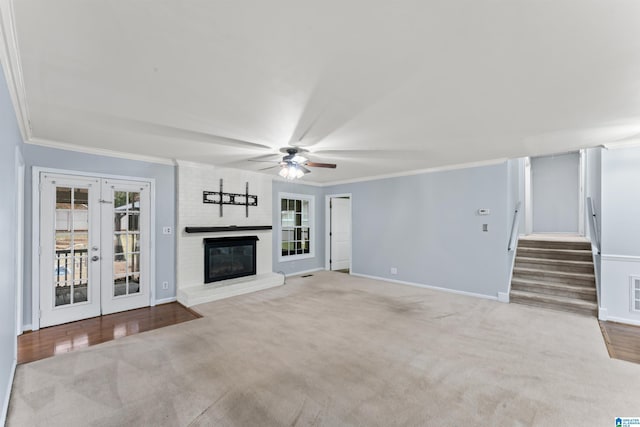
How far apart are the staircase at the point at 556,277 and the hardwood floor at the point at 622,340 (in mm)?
386

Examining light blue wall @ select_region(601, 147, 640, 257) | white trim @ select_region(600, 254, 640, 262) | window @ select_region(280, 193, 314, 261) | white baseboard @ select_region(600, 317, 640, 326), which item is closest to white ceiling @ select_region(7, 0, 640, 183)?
light blue wall @ select_region(601, 147, 640, 257)

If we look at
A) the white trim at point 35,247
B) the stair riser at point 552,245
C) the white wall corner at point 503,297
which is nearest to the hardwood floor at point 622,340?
the white wall corner at point 503,297

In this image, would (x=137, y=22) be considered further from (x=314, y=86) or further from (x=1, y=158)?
(x=1, y=158)

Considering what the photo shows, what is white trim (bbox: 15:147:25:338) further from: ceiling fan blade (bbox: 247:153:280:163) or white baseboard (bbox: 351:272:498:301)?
white baseboard (bbox: 351:272:498:301)

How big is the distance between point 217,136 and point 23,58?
5.72 ft

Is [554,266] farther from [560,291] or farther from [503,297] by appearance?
[503,297]

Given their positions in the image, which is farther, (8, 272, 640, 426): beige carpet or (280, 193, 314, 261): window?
(280, 193, 314, 261): window

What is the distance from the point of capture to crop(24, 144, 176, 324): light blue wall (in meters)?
3.54

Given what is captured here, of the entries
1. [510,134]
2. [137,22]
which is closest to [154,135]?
[137,22]

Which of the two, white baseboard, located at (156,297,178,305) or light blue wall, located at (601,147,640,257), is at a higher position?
light blue wall, located at (601,147,640,257)

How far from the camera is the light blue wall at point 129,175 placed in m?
3.54

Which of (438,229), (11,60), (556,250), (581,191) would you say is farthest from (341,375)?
(581,191)

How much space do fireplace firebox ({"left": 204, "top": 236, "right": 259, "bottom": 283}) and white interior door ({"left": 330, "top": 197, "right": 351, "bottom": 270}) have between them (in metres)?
2.49

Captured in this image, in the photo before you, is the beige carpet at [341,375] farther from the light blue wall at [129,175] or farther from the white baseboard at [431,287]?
the light blue wall at [129,175]
